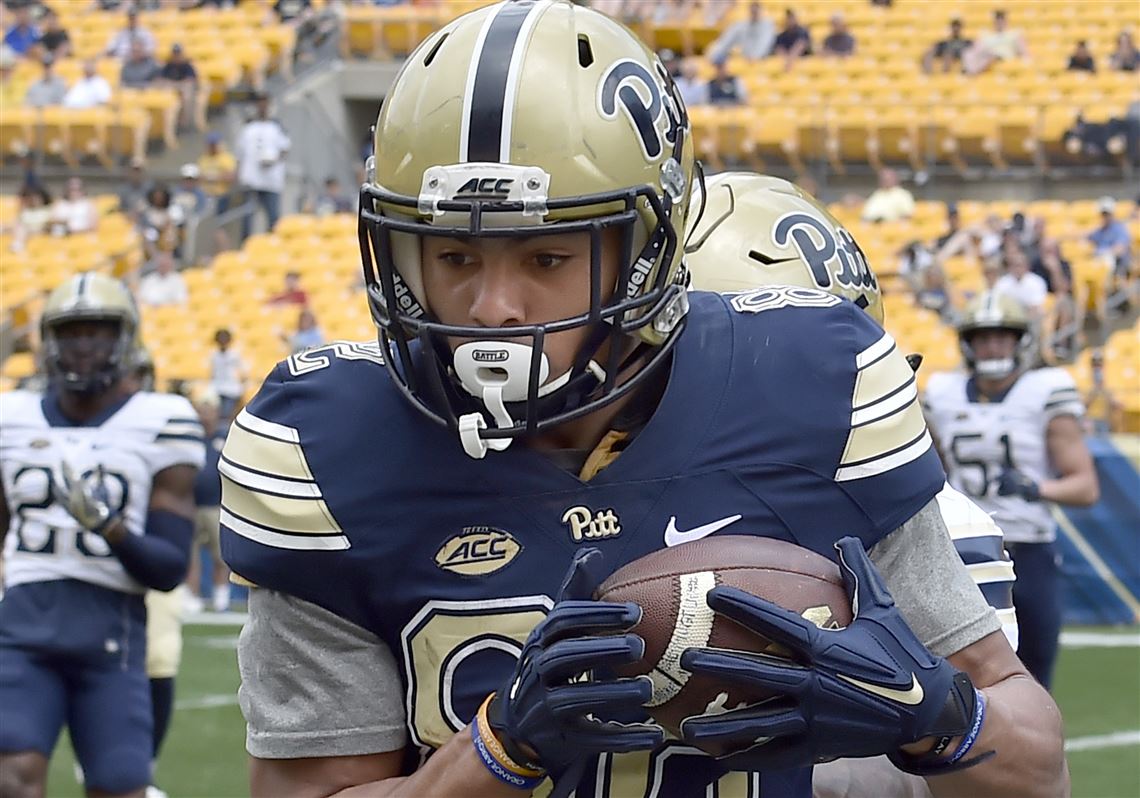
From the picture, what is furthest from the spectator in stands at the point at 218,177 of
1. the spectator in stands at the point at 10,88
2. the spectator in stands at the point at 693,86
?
the spectator in stands at the point at 693,86

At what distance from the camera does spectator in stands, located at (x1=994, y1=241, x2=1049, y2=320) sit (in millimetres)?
11758

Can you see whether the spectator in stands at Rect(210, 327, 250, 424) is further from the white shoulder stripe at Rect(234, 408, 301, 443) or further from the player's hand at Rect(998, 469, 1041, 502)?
the white shoulder stripe at Rect(234, 408, 301, 443)

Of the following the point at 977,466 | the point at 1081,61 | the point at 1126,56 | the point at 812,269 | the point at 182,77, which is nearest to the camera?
the point at 812,269

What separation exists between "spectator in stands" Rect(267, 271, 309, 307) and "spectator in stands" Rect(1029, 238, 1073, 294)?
210 inches

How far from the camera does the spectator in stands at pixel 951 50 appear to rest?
52.2 feet

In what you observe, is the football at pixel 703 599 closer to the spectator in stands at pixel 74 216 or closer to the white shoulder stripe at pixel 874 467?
the white shoulder stripe at pixel 874 467

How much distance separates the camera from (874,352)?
6.97ft

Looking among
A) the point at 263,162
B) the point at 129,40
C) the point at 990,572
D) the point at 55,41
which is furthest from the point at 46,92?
the point at 990,572

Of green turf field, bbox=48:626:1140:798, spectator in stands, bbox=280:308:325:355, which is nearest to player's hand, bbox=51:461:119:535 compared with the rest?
green turf field, bbox=48:626:1140:798

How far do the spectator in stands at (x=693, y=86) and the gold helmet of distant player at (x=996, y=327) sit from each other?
902cm

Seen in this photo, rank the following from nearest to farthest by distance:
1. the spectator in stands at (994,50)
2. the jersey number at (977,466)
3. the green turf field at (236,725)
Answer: the green turf field at (236,725), the jersey number at (977,466), the spectator in stands at (994,50)

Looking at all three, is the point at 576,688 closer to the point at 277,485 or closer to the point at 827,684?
the point at 827,684

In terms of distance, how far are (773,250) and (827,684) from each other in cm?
127

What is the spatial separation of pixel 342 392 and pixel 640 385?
33 centimetres
